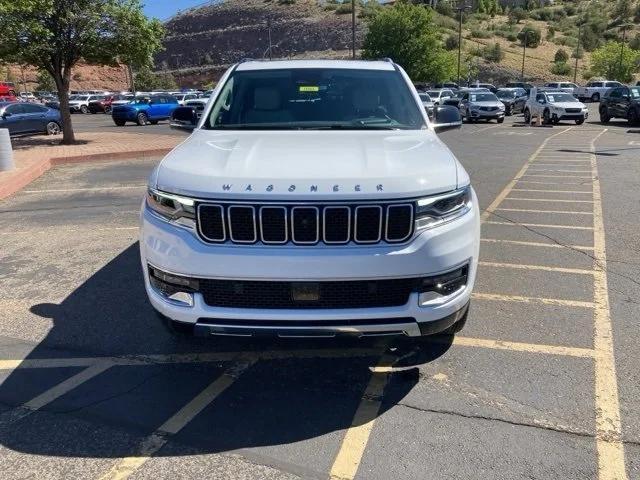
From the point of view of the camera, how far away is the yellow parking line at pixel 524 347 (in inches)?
152

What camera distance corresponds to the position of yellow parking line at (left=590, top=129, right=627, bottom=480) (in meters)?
2.77

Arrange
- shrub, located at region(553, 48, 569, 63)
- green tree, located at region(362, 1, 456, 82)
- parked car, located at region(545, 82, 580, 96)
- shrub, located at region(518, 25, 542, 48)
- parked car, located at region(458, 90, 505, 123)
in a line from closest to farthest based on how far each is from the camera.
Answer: parked car, located at region(458, 90, 505, 123) < parked car, located at region(545, 82, 580, 96) < green tree, located at region(362, 1, 456, 82) < shrub, located at region(553, 48, 569, 63) < shrub, located at region(518, 25, 542, 48)

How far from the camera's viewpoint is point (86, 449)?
2.93 metres

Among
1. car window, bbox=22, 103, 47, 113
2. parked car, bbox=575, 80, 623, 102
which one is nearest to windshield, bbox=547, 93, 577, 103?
car window, bbox=22, 103, 47, 113

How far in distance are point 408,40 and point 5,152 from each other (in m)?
51.0

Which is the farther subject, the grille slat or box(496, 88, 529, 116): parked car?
box(496, 88, 529, 116): parked car

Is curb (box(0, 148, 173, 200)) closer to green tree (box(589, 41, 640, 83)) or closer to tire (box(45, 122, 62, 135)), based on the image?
tire (box(45, 122, 62, 135))

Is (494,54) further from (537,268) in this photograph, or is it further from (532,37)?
(537,268)

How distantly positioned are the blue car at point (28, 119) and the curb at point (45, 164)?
25.7ft

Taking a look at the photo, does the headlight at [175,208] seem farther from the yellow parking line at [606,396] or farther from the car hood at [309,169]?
the yellow parking line at [606,396]

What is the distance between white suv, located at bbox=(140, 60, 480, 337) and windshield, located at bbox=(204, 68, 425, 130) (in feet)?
3.95

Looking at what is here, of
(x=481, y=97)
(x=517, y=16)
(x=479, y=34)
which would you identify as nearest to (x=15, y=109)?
(x=481, y=97)

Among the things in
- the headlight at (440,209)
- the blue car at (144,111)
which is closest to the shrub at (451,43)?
the blue car at (144,111)

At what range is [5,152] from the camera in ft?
38.2
